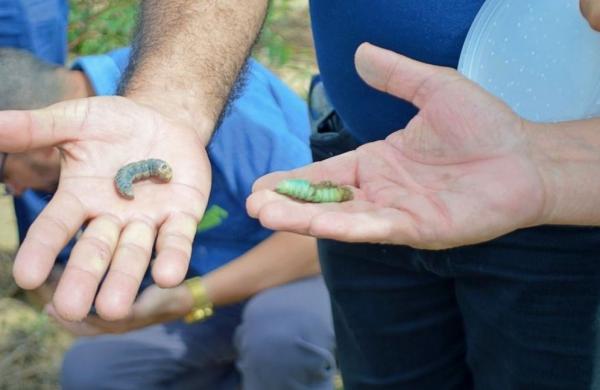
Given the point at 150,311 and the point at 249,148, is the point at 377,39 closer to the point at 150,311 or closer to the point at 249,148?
the point at 249,148

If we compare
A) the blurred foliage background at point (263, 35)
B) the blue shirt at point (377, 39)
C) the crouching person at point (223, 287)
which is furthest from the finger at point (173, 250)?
the blurred foliage background at point (263, 35)

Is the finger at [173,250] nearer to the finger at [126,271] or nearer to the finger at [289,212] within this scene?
the finger at [126,271]

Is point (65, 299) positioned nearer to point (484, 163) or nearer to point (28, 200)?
point (484, 163)

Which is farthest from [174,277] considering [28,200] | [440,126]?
[28,200]

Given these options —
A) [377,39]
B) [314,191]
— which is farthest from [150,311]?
[377,39]

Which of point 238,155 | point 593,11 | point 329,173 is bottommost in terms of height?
point 238,155

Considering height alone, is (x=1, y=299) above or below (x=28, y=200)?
below
